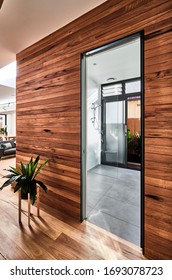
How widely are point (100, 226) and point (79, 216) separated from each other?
0.91 ft

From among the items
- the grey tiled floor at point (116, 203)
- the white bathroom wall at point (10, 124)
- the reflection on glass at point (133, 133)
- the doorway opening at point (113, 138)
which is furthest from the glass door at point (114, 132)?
the white bathroom wall at point (10, 124)

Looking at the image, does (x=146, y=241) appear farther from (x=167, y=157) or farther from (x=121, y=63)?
(x=121, y=63)

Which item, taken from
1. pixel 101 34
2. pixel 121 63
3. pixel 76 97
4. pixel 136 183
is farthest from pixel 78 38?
pixel 136 183

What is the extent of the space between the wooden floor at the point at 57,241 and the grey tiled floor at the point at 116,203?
137 mm

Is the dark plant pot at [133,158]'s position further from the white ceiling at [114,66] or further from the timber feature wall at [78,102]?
the timber feature wall at [78,102]

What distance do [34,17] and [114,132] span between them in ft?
10.4

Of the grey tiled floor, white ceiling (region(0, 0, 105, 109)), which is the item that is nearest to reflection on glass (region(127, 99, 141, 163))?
the grey tiled floor

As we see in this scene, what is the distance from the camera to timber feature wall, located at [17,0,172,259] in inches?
48.9

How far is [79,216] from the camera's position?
1.85 metres

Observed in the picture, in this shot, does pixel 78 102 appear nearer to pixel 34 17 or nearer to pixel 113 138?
pixel 34 17

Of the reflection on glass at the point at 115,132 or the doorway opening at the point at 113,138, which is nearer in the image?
the doorway opening at the point at 113,138

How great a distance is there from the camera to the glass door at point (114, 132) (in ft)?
13.8

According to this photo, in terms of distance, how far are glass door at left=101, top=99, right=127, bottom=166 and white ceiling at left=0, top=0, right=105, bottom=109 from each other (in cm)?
253

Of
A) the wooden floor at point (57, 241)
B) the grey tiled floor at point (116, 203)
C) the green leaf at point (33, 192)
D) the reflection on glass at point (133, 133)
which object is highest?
the reflection on glass at point (133, 133)
